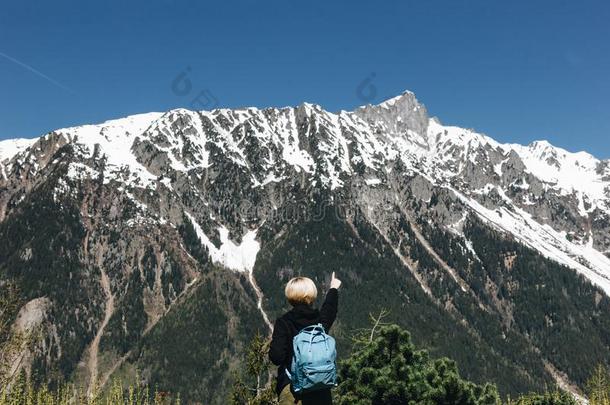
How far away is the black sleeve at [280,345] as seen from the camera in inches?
343

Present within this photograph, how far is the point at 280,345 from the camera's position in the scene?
28.7 feet

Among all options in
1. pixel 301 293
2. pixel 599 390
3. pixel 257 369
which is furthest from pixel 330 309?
pixel 599 390

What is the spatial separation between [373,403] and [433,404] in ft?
8.19

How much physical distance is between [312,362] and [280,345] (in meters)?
0.66

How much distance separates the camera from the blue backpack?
27.3 ft

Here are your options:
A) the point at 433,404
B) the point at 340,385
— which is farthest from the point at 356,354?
the point at 433,404

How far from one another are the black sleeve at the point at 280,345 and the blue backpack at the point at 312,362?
21 centimetres

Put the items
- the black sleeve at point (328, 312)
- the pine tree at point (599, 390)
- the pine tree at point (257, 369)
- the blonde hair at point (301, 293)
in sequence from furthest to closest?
the pine tree at point (257, 369) < the pine tree at point (599, 390) < the black sleeve at point (328, 312) < the blonde hair at point (301, 293)

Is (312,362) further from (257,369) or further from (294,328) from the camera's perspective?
(257,369)

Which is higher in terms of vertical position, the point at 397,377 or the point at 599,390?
the point at 397,377

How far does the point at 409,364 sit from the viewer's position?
2441 centimetres

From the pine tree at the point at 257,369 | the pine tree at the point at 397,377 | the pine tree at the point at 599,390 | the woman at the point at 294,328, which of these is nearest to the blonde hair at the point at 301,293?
the woman at the point at 294,328

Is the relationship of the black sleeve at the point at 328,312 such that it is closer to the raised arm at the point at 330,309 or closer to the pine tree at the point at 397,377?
the raised arm at the point at 330,309

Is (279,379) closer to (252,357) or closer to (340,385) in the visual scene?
(252,357)
